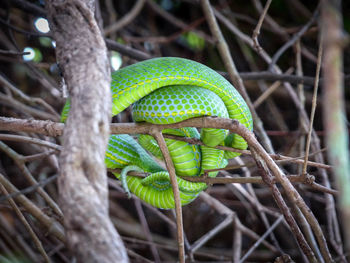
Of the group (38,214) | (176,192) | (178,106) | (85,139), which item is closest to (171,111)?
(178,106)

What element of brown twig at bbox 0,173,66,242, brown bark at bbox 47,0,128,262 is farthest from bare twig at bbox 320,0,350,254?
brown twig at bbox 0,173,66,242

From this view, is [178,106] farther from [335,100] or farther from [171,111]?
[335,100]

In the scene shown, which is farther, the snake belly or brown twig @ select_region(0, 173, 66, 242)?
brown twig @ select_region(0, 173, 66, 242)

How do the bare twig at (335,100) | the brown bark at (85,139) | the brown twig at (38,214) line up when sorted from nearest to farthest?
the bare twig at (335,100) → the brown bark at (85,139) → the brown twig at (38,214)

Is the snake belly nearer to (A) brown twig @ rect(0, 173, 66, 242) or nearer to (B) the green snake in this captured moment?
(B) the green snake

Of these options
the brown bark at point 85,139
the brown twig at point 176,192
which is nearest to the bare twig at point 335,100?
the brown bark at point 85,139

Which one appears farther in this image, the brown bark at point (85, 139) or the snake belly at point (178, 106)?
the snake belly at point (178, 106)

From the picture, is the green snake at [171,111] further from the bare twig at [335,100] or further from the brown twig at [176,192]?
the bare twig at [335,100]
